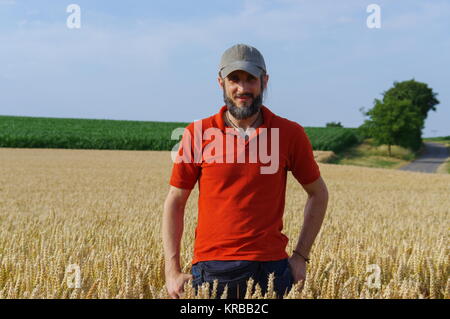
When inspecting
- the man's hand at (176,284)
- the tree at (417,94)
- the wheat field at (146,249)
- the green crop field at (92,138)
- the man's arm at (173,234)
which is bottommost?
the wheat field at (146,249)

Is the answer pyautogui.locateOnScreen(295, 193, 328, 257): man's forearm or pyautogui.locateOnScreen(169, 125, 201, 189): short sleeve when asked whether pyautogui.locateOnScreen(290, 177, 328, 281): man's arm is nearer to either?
pyautogui.locateOnScreen(295, 193, 328, 257): man's forearm

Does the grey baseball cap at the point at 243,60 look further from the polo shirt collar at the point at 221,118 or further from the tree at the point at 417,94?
the tree at the point at 417,94

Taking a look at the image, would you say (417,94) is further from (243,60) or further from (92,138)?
(243,60)

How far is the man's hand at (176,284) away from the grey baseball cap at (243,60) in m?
1.24

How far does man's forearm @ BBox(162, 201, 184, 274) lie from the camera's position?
2.90 m

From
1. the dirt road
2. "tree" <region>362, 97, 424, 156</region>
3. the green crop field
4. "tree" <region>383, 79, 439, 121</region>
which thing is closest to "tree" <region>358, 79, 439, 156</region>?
"tree" <region>362, 97, 424, 156</region>

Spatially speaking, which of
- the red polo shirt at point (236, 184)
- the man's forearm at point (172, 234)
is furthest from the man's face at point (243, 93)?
the man's forearm at point (172, 234)

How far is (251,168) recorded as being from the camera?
2.74m

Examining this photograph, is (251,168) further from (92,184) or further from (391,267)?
(92,184)

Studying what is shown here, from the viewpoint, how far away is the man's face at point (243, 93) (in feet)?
9.16

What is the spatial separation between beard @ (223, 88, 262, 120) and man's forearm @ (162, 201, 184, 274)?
2.21 feet

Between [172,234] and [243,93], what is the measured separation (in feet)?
3.21
